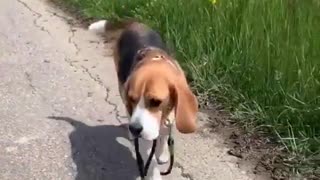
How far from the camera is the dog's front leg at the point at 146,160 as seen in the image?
390 cm

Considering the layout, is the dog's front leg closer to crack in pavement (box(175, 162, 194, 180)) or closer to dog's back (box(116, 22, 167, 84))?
crack in pavement (box(175, 162, 194, 180))

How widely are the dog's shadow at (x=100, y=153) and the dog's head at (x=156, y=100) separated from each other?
2.16ft

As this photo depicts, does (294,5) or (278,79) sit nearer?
(278,79)

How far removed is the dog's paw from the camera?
4.20 m

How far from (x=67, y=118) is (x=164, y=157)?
2.96ft

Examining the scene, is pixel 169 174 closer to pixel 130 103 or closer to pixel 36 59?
pixel 130 103

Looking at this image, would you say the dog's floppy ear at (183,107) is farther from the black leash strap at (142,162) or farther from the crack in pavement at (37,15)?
the crack in pavement at (37,15)

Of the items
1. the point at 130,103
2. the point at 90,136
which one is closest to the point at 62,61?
the point at 90,136

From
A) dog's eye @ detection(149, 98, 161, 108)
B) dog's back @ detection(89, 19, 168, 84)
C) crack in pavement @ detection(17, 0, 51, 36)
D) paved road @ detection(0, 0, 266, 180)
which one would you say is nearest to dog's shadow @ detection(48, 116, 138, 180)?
paved road @ detection(0, 0, 266, 180)

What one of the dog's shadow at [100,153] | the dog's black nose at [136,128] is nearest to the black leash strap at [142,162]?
the dog's shadow at [100,153]

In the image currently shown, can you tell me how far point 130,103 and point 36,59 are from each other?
237cm

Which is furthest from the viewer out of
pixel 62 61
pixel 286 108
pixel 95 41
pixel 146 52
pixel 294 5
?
pixel 95 41

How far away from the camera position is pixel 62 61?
18.7 ft

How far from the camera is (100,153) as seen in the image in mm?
4414
